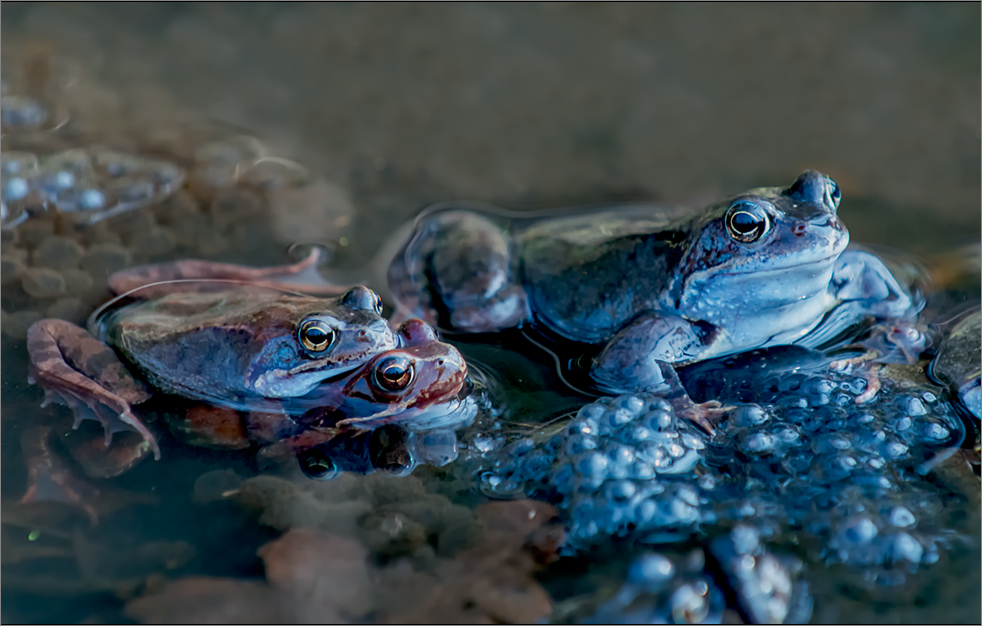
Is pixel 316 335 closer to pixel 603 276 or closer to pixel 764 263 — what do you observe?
pixel 603 276

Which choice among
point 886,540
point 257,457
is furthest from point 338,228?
point 886,540

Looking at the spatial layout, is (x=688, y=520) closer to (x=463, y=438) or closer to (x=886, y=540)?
(x=886, y=540)

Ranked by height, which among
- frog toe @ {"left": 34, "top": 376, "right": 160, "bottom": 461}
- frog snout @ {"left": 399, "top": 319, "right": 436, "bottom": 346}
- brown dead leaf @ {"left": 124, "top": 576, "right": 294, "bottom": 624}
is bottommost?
brown dead leaf @ {"left": 124, "top": 576, "right": 294, "bottom": 624}

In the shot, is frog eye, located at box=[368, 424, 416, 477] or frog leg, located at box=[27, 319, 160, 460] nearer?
frog eye, located at box=[368, 424, 416, 477]

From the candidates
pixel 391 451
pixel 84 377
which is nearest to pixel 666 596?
pixel 391 451

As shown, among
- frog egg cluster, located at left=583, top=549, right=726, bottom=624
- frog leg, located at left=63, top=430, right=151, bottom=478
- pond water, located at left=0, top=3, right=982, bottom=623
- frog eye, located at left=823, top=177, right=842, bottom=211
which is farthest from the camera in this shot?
frog eye, located at left=823, top=177, right=842, bottom=211

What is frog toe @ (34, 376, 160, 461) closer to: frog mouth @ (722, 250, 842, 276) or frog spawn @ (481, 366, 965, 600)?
frog spawn @ (481, 366, 965, 600)

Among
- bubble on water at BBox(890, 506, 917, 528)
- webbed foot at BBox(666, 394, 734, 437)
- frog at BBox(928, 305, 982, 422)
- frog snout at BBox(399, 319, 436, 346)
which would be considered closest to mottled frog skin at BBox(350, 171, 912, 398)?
webbed foot at BBox(666, 394, 734, 437)
